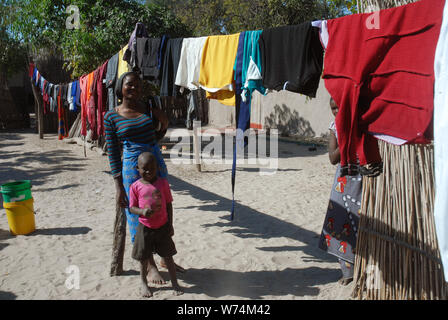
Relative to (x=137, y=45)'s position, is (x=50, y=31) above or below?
above

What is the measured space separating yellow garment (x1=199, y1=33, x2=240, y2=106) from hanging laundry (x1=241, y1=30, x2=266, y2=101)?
157 millimetres

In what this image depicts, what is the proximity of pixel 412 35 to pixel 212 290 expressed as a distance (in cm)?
249

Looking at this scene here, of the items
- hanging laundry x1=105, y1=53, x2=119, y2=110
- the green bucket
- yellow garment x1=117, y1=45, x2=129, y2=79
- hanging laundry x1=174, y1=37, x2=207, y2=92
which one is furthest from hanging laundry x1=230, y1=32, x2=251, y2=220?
the green bucket

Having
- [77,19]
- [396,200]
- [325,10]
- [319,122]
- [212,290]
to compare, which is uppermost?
[325,10]

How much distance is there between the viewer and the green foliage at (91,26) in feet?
34.0

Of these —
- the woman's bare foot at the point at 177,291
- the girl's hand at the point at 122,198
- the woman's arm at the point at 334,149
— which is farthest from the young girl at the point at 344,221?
the girl's hand at the point at 122,198

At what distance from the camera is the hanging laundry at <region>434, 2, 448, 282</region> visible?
171 cm

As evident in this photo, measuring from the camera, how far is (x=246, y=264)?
3.72 metres

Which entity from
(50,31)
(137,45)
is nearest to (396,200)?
(137,45)

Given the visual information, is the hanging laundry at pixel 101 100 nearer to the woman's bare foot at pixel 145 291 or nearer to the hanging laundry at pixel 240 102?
the hanging laundry at pixel 240 102

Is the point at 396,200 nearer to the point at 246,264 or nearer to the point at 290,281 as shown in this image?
the point at 290,281

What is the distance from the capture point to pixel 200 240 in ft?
14.4

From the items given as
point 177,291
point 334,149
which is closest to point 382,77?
point 334,149

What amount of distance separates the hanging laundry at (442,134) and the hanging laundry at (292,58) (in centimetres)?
101
